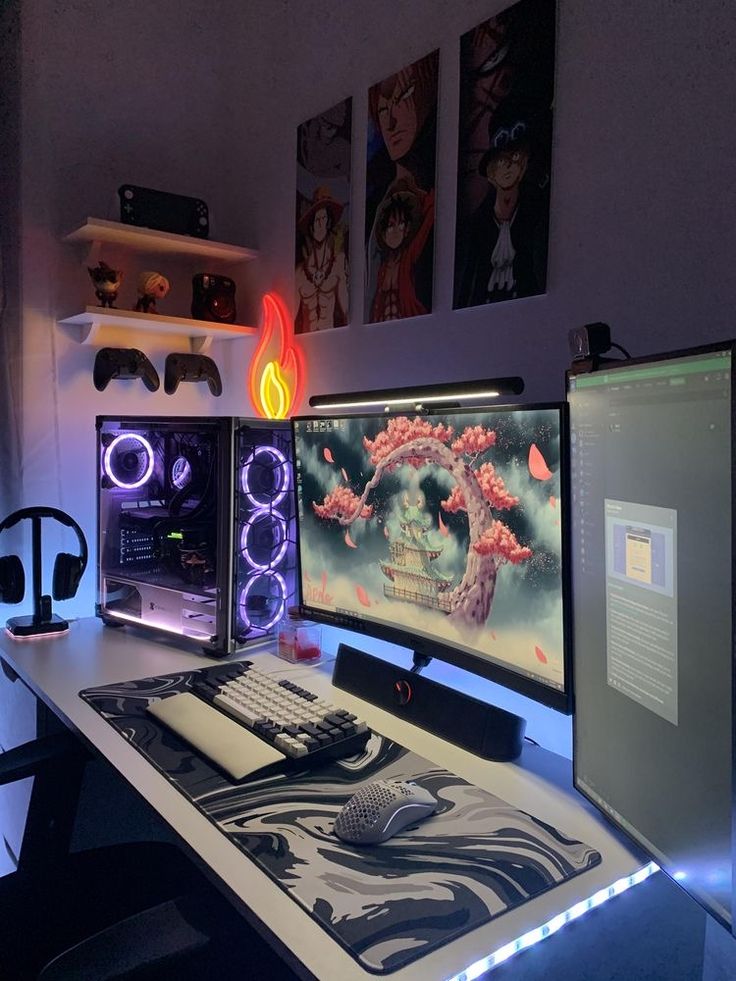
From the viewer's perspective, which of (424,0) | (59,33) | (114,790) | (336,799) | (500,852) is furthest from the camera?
(59,33)

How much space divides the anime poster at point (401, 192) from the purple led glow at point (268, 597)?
617mm

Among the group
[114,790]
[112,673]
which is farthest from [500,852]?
[114,790]

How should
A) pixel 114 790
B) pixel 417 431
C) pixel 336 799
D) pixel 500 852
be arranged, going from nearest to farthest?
pixel 500 852 → pixel 336 799 → pixel 417 431 → pixel 114 790

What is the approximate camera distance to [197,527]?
169 centimetres

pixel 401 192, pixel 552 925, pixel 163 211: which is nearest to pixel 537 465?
pixel 552 925

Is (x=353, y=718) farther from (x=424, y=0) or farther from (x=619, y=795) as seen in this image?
(x=424, y=0)

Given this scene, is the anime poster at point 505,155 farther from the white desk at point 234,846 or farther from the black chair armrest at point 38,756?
the black chair armrest at point 38,756

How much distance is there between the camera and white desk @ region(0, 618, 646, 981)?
2.28ft

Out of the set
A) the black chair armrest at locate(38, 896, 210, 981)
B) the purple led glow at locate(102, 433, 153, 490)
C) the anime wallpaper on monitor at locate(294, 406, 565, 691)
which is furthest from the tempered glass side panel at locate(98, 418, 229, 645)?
the black chair armrest at locate(38, 896, 210, 981)

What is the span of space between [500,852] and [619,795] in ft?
0.52

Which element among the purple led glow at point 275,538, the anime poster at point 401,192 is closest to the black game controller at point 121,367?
the purple led glow at point 275,538

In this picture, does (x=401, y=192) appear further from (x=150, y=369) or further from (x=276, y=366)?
→ (x=150, y=369)

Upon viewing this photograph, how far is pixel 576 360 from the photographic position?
3.09ft

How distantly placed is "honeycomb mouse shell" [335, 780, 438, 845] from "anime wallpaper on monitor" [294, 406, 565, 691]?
25 centimetres
